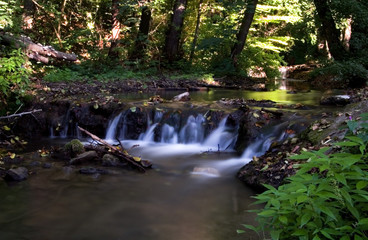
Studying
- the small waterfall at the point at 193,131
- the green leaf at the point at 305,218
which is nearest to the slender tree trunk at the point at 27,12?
the small waterfall at the point at 193,131

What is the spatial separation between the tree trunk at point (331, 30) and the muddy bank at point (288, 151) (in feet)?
34.4

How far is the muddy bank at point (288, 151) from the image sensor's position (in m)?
4.40

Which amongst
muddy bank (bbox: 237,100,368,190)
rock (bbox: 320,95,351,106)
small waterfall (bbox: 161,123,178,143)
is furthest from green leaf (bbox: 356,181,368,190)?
rock (bbox: 320,95,351,106)

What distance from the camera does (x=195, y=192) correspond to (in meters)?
4.82

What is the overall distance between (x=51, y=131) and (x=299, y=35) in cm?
2172

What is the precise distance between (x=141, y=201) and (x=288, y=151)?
7.56ft

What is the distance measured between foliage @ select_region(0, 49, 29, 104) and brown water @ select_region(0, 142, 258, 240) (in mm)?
2552

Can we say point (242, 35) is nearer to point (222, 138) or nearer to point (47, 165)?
point (222, 138)

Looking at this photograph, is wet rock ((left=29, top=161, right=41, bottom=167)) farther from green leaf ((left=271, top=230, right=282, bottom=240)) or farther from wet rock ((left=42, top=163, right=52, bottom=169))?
green leaf ((left=271, top=230, right=282, bottom=240))

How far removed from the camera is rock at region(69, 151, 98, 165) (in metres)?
5.75

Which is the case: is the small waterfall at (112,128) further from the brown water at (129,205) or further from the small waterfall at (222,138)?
the brown water at (129,205)

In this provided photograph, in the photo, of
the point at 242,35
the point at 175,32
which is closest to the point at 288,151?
the point at 242,35

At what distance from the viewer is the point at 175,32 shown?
1703cm

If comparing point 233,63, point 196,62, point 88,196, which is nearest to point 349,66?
point 233,63
